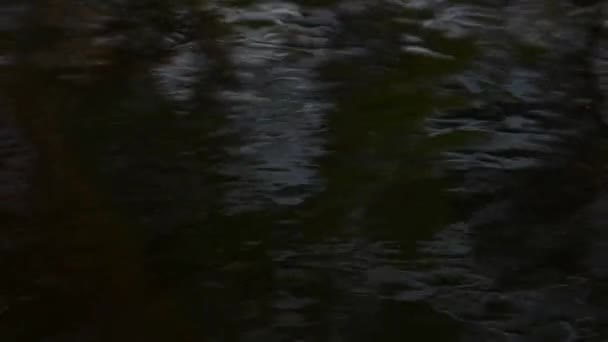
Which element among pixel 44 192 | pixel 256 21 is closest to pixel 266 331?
pixel 44 192

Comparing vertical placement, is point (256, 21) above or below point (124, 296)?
above

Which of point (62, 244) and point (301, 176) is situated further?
point (301, 176)

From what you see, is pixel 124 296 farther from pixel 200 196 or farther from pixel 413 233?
pixel 413 233

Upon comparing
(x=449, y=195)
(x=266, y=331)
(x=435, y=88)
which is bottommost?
(x=266, y=331)

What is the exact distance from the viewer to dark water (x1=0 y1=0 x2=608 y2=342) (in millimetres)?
2424

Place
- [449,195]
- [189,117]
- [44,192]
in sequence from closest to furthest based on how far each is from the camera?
[44,192] → [449,195] → [189,117]

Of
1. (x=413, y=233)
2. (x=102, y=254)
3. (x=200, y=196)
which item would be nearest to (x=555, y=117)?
(x=413, y=233)

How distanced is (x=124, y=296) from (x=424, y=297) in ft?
2.35

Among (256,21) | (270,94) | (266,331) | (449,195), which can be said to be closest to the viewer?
(266,331)

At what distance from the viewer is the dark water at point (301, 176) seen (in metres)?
2.42

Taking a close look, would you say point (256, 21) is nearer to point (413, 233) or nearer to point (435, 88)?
point (435, 88)

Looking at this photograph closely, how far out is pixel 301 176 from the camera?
290cm

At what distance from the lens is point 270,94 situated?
329cm

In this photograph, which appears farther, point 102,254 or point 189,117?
point 189,117
